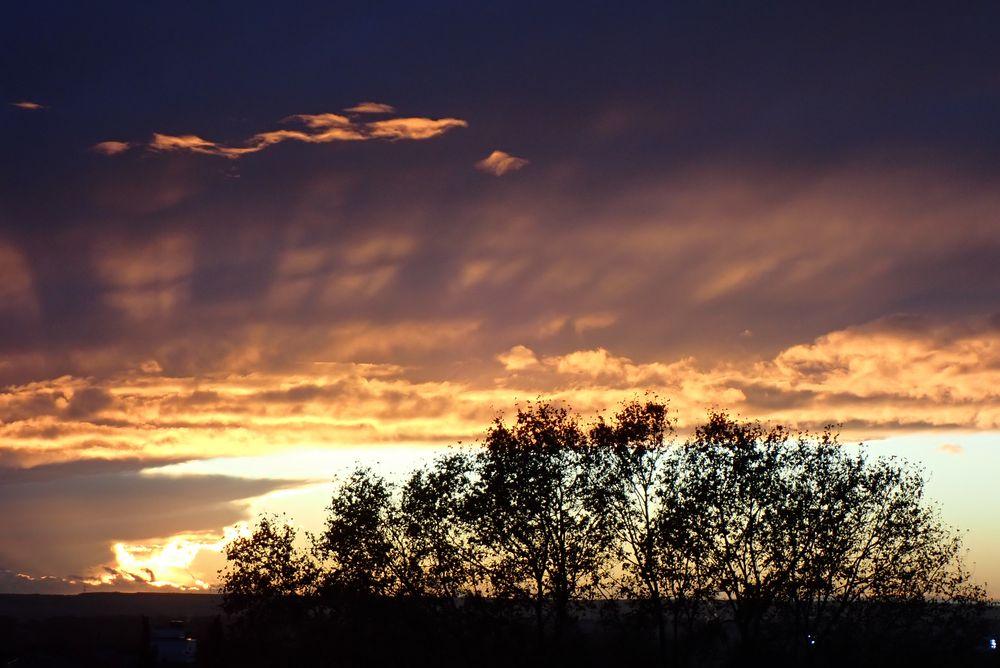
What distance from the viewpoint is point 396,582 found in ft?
247

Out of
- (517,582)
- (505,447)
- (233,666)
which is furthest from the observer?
(233,666)

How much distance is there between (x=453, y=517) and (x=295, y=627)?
1519 centimetres

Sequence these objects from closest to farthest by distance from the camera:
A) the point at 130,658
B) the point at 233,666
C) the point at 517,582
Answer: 1. the point at 517,582
2. the point at 233,666
3. the point at 130,658

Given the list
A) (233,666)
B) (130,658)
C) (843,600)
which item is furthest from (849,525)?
(130,658)

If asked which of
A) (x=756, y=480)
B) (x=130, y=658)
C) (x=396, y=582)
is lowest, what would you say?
(x=130, y=658)

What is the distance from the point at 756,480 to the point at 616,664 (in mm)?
16434

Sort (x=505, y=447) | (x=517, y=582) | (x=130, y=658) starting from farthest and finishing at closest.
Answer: (x=130, y=658)
(x=505, y=447)
(x=517, y=582)

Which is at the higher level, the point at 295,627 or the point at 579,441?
the point at 579,441

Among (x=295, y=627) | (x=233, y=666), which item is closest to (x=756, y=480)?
(x=295, y=627)

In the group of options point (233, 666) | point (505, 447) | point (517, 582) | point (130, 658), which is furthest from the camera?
point (130, 658)

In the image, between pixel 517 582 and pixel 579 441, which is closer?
pixel 517 582

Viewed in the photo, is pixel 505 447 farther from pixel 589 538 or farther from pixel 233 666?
pixel 233 666

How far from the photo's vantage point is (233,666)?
88562mm

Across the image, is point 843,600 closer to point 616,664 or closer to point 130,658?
point 616,664
